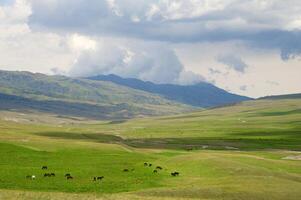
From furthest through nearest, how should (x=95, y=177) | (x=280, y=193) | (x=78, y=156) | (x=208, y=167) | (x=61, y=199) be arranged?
(x=78, y=156) < (x=208, y=167) < (x=95, y=177) < (x=280, y=193) < (x=61, y=199)

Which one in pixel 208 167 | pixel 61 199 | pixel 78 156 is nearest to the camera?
pixel 61 199

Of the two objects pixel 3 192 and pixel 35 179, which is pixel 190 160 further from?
pixel 3 192

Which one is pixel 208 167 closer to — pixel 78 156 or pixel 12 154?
pixel 78 156

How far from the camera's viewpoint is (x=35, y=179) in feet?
199

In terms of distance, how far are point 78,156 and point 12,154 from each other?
36.5 ft

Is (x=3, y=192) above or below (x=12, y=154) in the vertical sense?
below

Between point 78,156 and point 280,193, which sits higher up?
point 78,156

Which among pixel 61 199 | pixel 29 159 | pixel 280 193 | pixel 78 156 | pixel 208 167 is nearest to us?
pixel 61 199

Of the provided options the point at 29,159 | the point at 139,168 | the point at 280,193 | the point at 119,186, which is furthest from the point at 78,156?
the point at 280,193

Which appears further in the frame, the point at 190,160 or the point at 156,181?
the point at 190,160

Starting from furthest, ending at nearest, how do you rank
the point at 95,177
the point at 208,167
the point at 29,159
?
the point at 29,159 < the point at 208,167 < the point at 95,177

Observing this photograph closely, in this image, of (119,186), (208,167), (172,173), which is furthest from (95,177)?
(208,167)

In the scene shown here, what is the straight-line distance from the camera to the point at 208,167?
76.4 meters

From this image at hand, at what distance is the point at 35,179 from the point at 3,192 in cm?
1546
